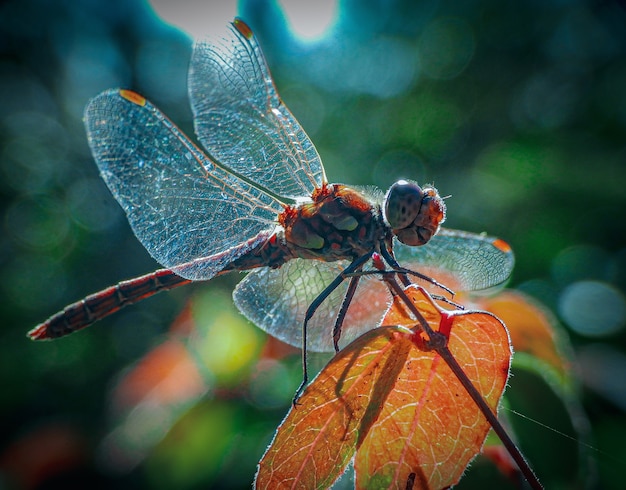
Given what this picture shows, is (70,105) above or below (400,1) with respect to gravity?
above

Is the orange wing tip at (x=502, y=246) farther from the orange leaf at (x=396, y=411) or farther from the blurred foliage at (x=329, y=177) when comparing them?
the orange leaf at (x=396, y=411)

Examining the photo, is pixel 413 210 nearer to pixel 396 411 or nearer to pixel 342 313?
pixel 342 313

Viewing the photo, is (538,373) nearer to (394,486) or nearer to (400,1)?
(394,486)

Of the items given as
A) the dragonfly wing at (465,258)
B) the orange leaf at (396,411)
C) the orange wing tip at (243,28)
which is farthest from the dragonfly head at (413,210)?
the orange wing tip at (243,28)

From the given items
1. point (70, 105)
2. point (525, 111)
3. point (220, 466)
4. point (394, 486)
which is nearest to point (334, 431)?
point (394, 486)

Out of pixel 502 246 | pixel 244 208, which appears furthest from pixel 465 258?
pixel 244 208
